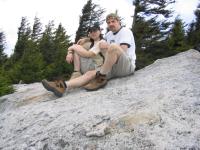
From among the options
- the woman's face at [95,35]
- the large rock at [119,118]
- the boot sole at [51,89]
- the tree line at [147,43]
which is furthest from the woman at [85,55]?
the tree line at [147,43]

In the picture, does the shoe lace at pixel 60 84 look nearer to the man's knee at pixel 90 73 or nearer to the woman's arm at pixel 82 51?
the man's knee at pixel 90 73

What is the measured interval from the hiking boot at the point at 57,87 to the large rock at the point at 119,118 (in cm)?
17

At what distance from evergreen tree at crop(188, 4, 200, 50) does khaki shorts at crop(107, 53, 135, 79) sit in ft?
80.1

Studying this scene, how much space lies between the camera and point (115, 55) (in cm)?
682

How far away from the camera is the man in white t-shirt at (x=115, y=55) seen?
6854 mm

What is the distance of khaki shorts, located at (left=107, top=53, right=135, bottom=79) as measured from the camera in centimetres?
713

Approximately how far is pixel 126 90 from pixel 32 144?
217 cm

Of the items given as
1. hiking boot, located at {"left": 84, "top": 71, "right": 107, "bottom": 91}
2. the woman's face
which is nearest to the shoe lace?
hiking boot, located at {"left": 84, "top": 71, "right": 107, "bottom": 91}

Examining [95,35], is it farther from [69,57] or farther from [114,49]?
[114,49]

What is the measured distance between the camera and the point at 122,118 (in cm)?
486

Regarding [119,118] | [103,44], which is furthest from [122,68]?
[119,118]

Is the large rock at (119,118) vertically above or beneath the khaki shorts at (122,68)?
beneath

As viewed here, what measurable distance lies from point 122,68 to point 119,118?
2.59 metres

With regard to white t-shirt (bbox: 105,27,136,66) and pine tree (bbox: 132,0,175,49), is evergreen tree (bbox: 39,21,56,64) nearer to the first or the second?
pine tree (bbox: 132,0,175,49)
